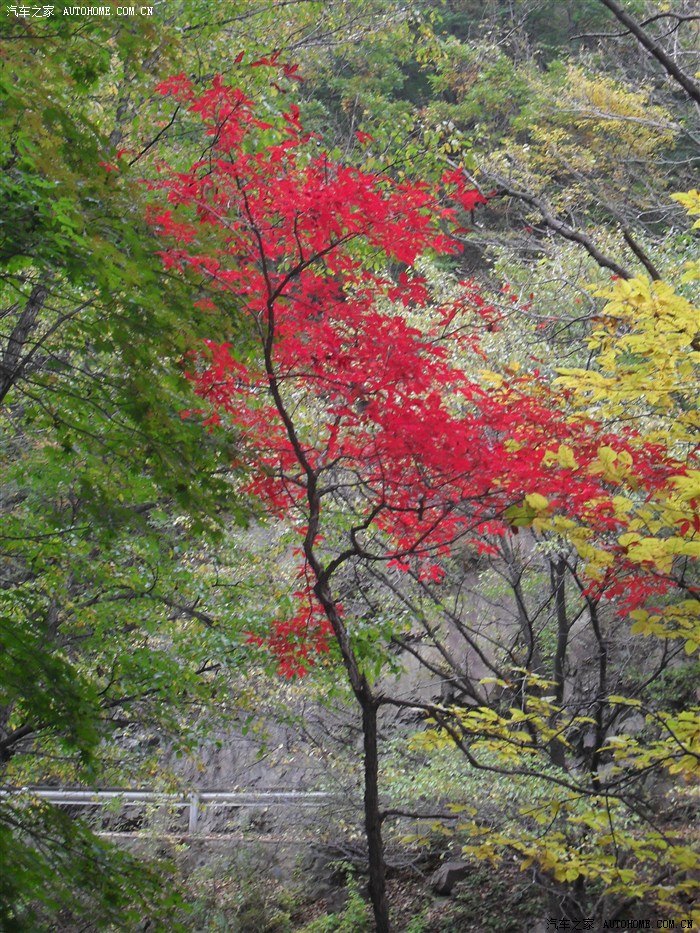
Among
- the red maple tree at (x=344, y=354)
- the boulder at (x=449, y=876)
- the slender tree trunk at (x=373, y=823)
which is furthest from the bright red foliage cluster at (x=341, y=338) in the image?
the boulder at (x=449, y=876)

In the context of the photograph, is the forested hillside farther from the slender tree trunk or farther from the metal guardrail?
the metal guardrail

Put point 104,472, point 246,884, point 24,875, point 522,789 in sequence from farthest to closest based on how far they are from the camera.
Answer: point 246,884 < point 522,789 < point 104,472 < point 24,875

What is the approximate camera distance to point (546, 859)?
15.8 feet

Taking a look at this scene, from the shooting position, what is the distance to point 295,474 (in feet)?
19.5

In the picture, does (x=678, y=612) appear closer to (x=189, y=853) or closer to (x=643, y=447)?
(x=643, y=447)

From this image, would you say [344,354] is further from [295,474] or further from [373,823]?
[373,823]

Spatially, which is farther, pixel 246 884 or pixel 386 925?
pixel 246 884

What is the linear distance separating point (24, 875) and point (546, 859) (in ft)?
11.0

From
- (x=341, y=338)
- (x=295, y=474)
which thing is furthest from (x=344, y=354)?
(x=295, y=474)

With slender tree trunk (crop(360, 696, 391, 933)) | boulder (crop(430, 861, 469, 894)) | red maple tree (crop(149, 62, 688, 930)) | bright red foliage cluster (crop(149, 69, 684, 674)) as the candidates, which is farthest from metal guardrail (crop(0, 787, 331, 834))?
bright red foliage cluster (crop(149, 69, 684, 674))

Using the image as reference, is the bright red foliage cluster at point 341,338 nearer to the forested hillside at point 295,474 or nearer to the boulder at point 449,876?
the forested hillside at point 295,474

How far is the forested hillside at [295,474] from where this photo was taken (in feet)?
12.0

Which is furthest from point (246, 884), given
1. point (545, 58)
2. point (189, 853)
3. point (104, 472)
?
point (545, 58)

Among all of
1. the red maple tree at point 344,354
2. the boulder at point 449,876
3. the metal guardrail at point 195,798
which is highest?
the red maple tree at point 344,354
